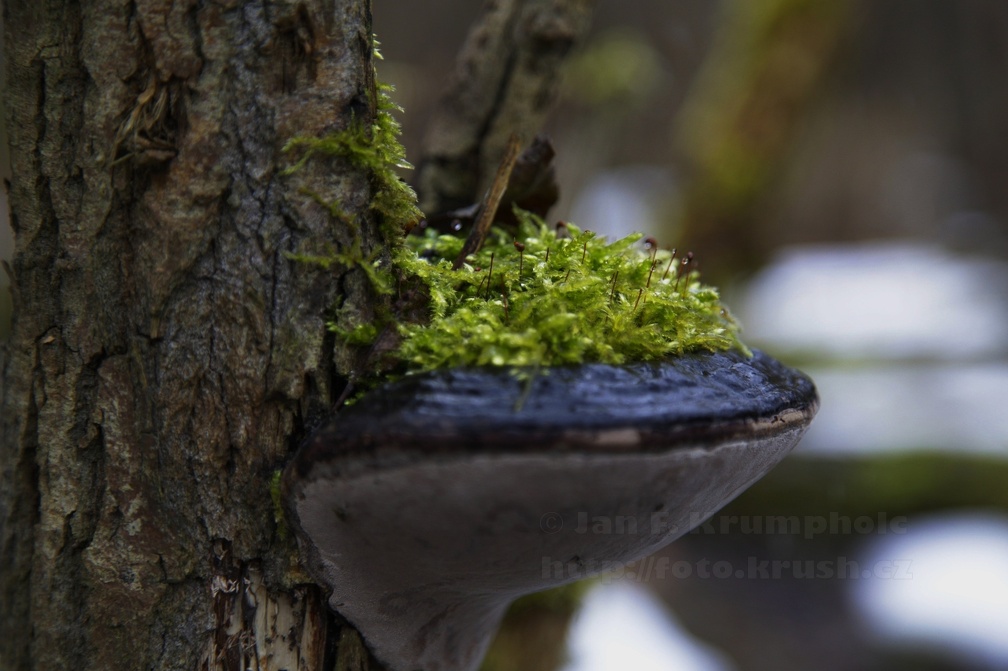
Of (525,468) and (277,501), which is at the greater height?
(525,468)

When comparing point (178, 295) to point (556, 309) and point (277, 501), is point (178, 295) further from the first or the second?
point (556, 309)

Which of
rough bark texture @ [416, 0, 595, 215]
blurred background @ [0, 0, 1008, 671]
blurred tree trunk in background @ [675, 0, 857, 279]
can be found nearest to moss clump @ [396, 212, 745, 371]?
rough bark texture @ [416, 0, 595, 215]

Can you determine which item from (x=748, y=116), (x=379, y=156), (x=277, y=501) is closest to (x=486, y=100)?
(x=379, y=156)

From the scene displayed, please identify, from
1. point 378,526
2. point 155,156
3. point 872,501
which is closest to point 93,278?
point 155,156

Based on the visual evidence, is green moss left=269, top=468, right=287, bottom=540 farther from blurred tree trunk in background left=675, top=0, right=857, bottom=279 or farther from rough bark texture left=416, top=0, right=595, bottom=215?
blurred tree trunk in background left=675, top=0, right=857, bottom=279

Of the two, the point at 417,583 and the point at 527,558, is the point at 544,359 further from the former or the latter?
the point at 417,583

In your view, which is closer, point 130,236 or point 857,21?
point 130,236
